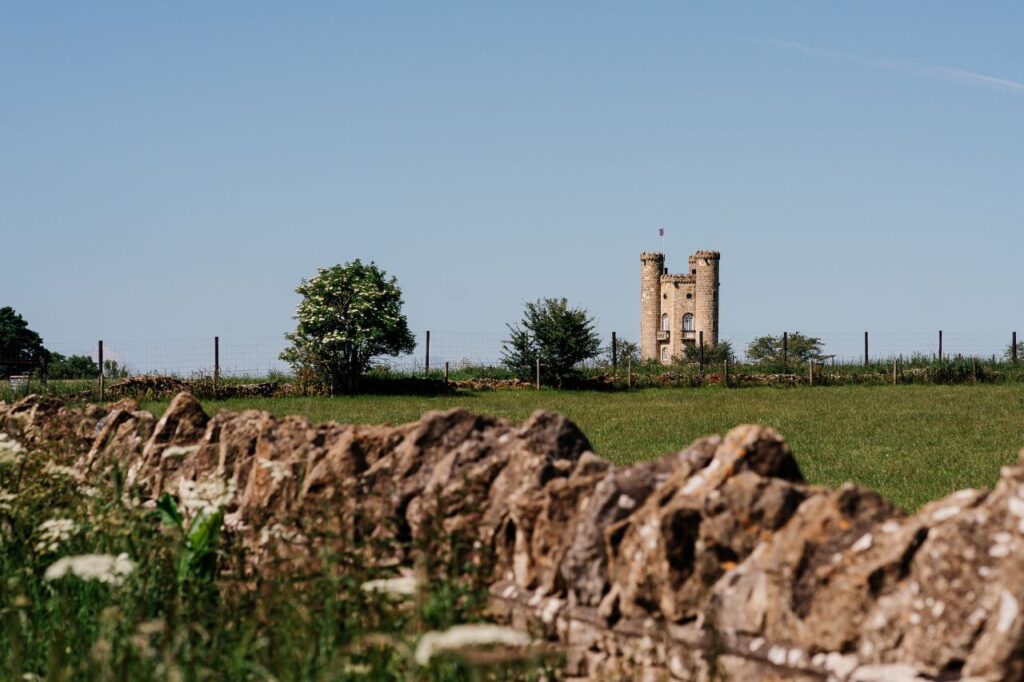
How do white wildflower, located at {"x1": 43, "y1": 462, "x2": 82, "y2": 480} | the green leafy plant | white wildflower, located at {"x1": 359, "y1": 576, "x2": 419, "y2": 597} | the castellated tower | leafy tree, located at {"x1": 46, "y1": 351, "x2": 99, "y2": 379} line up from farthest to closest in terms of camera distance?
the castellated tower < leafy tree, located at {"x1": 46, "y1": 351, "x2": 99, "y2": 379} < white wildflower, located at {"x1": 43, "y1": 462, "x2": 82, "y2": 480} < the green leafy plant < white wildflower, located at {"x1": 359, "y1": 576, "x2": 419, "y2": 597}

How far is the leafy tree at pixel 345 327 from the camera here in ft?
104

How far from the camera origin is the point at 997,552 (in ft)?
11.1

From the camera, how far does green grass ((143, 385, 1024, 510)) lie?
13.4 m

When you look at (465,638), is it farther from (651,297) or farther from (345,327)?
(651,297)

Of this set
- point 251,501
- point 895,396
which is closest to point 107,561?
point 251,501

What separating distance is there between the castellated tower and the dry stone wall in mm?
70832

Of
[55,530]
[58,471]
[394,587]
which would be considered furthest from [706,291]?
[394,587]

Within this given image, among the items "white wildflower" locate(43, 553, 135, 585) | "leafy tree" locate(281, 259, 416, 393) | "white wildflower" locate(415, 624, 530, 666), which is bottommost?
"white wildflower" locate(43, 553, 135, 585)

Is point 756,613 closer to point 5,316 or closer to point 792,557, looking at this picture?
point 792,557

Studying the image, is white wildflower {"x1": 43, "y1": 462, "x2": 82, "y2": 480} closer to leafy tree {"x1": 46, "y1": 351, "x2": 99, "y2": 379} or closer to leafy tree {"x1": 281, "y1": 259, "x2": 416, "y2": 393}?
leafy tree {"x1": 281, "y1": 259, "x2": 416, "y2": 393}

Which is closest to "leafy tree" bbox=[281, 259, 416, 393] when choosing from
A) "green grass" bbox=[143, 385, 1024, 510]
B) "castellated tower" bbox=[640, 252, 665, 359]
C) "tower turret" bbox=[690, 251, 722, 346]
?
"green grass" bbox=[143, 385, 1024, 510]

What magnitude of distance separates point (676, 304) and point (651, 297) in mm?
2352

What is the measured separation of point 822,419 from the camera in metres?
→ 21.2

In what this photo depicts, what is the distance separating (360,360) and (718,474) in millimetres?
28425
